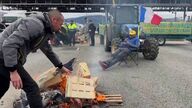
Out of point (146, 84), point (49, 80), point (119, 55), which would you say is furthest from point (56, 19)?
point (119, 55)

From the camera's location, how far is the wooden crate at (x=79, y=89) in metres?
7.32

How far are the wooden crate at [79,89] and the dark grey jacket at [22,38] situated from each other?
1609mm

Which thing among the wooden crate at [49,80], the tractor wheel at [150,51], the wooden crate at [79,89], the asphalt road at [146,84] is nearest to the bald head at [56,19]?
the wooden crate at [79,89]

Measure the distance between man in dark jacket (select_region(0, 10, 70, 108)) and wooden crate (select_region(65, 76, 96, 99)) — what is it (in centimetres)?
136

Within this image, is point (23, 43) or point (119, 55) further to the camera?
point (119, 55)

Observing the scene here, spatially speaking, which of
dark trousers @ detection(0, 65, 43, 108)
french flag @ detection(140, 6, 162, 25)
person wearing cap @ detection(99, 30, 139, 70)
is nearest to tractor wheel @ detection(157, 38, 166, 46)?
french flag @ detection(140, 6, 162, 25)

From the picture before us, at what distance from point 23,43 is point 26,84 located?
61 centimetres

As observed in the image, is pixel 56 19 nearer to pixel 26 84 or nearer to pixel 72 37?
pixel 26 84

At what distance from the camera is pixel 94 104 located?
26.1 feet

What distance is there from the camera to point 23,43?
5.53 metres

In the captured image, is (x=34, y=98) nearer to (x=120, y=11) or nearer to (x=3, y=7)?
(x=120, y=11)

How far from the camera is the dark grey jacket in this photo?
5426 millimetres

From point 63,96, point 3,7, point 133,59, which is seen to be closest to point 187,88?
point 63,96

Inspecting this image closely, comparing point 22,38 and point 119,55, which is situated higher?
point 22,38
